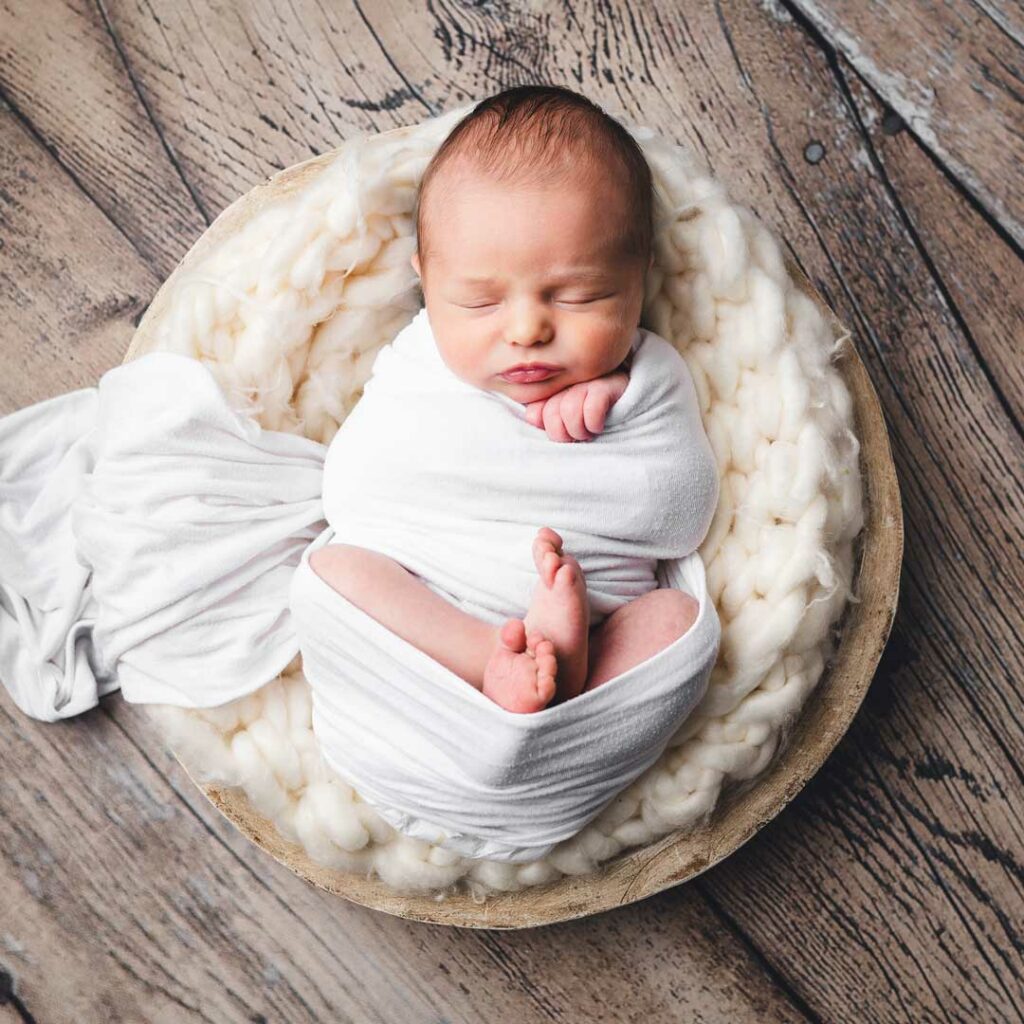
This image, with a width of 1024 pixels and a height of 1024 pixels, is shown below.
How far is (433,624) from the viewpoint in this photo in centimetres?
99

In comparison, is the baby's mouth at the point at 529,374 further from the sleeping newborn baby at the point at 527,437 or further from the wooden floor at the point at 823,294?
the wooden floor at the point at 823,294

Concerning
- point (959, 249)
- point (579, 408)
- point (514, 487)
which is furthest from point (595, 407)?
point (959, 249)

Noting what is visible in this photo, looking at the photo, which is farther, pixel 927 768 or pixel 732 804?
pixel 927 768

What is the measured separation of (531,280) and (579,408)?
0.15m

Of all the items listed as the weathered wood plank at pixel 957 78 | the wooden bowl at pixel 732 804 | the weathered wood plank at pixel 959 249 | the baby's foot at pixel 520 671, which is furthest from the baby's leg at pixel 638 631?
the weathered wood plank at pixel 957 78

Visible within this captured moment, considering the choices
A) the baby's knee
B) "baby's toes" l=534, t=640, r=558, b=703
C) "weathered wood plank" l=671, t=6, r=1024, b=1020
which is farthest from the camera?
"weathered wood plank" l=671, t=6, r=1024, b=1020

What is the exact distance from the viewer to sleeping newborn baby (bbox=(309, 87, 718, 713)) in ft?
3.12

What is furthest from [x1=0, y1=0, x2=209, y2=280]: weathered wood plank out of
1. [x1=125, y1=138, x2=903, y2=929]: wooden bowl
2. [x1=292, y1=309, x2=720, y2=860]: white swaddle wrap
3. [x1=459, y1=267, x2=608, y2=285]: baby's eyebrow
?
[x1=459, y1=267, x2=608, y2=285]: baby's eyebrow

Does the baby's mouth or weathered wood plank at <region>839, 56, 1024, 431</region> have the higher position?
weathered wood plank at <region>839, 56, 1024, 431</region>

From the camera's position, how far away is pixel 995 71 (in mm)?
1339

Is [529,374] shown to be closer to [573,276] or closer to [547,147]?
[573,276]

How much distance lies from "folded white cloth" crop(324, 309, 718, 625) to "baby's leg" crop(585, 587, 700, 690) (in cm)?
4

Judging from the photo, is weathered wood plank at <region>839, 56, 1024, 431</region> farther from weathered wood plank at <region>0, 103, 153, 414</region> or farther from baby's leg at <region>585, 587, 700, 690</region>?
Result: weathered wood plank at <region>0, 103, 153, 414</region>

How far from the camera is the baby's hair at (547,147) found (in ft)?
3.13
